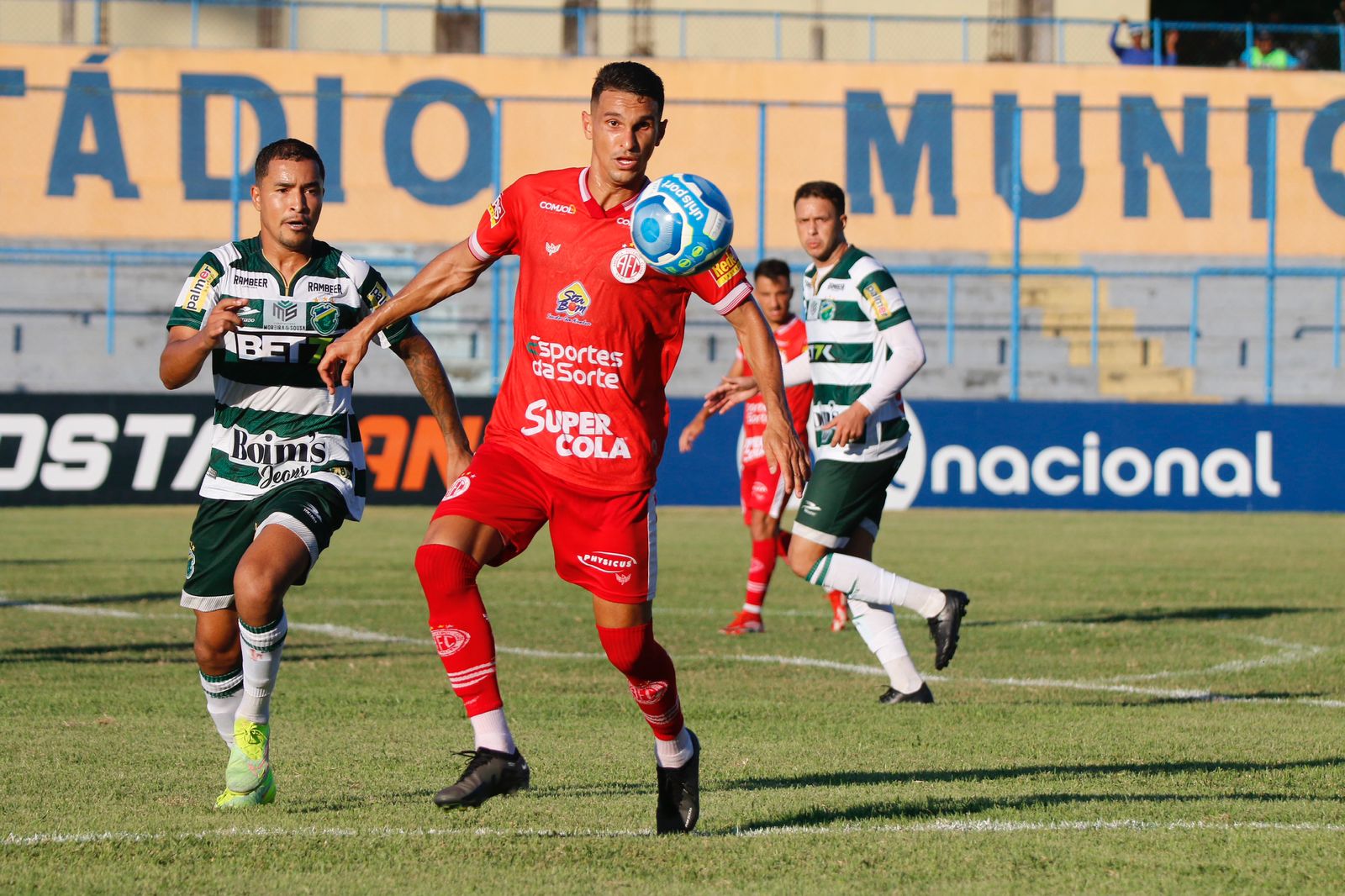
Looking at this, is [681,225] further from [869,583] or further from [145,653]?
[145,653]

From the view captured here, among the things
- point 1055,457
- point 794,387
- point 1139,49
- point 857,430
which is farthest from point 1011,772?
point 1139,49

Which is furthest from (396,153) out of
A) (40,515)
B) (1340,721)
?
(1340,721)

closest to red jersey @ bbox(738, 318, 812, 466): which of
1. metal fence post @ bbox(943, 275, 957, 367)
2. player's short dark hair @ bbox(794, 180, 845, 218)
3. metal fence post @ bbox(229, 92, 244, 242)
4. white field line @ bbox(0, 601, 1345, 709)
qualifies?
white field line @ bbox(0, 601, 1345, 709)

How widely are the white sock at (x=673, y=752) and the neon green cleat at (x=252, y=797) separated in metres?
1.34

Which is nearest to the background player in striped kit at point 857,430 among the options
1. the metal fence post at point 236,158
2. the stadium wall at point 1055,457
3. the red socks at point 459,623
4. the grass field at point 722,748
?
the grass field at point 722,748

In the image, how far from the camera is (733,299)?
17.3 feet

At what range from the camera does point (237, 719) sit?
587cm

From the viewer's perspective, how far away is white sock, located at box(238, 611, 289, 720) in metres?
5.88

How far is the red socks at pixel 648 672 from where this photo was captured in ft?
17.4

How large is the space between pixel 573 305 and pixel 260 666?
1.68 metres

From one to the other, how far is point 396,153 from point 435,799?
1015 inches

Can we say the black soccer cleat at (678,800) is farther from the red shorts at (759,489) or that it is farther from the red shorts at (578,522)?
the red shorts at (759,489)

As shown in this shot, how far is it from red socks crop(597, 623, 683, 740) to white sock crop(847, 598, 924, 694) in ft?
11.0

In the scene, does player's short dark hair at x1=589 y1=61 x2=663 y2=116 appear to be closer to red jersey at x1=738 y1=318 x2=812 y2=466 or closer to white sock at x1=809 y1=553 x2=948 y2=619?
white sock at x1=809 y1=553 x2=948 y2=619
